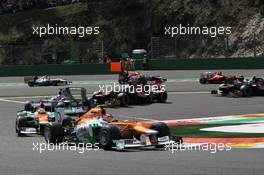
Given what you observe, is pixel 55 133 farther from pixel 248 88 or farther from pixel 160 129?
pixel 248 88

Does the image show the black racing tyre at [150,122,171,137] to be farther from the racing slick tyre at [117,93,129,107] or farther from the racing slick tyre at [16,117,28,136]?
the racing slick tyre at [117,93,129,107]

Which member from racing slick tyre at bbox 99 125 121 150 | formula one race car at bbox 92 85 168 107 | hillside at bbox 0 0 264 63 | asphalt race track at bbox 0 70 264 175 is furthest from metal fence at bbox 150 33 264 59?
racing slick tyre at bbox 99 125 121 150

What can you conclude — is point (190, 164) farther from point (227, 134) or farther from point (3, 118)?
point (3, 118)

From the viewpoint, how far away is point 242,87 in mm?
28672

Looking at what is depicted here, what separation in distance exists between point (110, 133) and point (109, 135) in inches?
2.6

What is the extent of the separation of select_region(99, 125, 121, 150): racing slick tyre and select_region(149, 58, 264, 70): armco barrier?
29.3 metres

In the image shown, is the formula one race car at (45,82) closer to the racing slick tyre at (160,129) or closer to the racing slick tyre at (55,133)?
the racing slick tyre at (55,133)

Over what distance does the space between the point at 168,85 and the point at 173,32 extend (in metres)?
18.2

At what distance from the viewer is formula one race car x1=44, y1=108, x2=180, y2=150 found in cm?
1341

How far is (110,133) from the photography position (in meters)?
13.3

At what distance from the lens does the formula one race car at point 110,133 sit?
13.4 m

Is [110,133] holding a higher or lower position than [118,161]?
higher

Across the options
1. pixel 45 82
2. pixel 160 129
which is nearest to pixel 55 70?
pixel 45 82

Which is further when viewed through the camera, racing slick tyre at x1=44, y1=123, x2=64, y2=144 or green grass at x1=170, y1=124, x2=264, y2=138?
green grass at x1=170, y1=124, x2=264, y2=138
